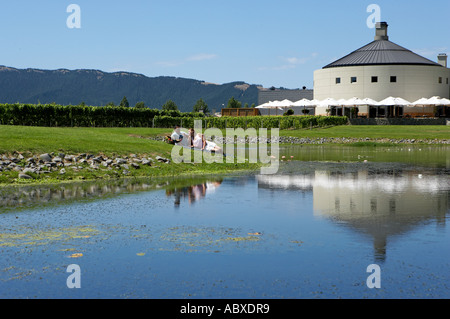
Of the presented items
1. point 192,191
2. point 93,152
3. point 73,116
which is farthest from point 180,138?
point 73,116

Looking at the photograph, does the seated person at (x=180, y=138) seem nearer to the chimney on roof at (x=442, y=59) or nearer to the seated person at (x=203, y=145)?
the seated person at (x=203, y=145)

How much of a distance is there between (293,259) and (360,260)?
110 centimetres

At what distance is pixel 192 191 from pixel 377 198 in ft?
19.9

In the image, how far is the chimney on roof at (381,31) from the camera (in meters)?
106

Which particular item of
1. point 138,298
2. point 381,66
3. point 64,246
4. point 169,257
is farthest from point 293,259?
point 381,66

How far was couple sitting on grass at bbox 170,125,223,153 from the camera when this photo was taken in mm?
32000

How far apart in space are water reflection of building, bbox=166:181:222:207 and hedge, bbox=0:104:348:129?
139 ft

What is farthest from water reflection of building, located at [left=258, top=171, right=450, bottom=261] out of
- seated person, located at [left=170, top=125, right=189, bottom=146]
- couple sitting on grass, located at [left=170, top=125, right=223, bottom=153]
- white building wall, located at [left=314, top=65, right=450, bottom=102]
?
white building wall, located at [left=314, top=65, right=450, bottom=102]

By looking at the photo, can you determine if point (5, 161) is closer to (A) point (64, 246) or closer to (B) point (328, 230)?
(A) point (64, 246)

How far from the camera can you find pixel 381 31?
106 metres

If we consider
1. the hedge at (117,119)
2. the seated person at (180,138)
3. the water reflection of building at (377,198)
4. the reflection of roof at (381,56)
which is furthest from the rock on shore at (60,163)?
the reflection of roof at (381,56)

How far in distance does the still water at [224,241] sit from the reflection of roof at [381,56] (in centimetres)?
7957

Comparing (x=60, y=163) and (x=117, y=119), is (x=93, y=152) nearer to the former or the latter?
(x=60, y=163)

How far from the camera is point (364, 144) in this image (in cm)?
5581
